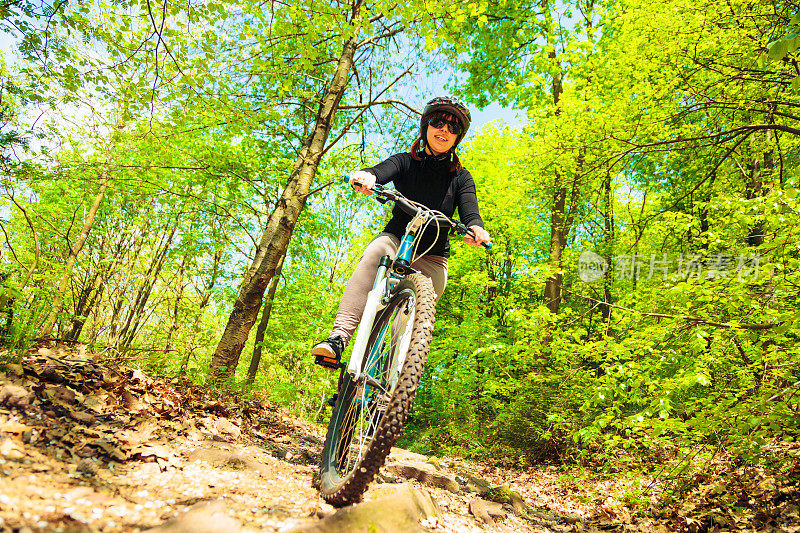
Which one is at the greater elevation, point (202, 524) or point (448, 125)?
point (448, 125)

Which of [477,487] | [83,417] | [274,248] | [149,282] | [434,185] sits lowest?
[477,487]

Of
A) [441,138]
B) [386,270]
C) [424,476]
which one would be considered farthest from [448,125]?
[424,476]

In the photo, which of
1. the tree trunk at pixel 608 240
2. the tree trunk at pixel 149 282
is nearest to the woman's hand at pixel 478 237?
the tree trunk at pixel 608 240

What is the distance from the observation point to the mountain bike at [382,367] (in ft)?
6.09

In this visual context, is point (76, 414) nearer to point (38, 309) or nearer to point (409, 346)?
point (38, 309)

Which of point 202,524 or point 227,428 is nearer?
point 202,524

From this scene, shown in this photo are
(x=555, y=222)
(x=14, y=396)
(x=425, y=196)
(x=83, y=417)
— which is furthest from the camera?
(x=555, y=222)

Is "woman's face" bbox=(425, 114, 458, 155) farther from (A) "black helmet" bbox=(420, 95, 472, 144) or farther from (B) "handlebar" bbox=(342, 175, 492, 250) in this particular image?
(B) "handlebar" bbox=(342, 175, 492, 250)

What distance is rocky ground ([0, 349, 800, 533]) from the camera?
140 cm

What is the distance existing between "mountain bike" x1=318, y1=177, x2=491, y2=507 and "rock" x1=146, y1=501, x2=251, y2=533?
0.65m

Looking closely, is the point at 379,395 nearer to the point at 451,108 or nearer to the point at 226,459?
the point at 226,459

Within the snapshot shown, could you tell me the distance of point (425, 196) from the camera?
3.20 m

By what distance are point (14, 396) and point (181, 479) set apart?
981mm

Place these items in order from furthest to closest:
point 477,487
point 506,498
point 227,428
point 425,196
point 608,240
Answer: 1. point 608,240
2. point 477,487
3. point 506,498
4. point 227,428
5. point 425,196
